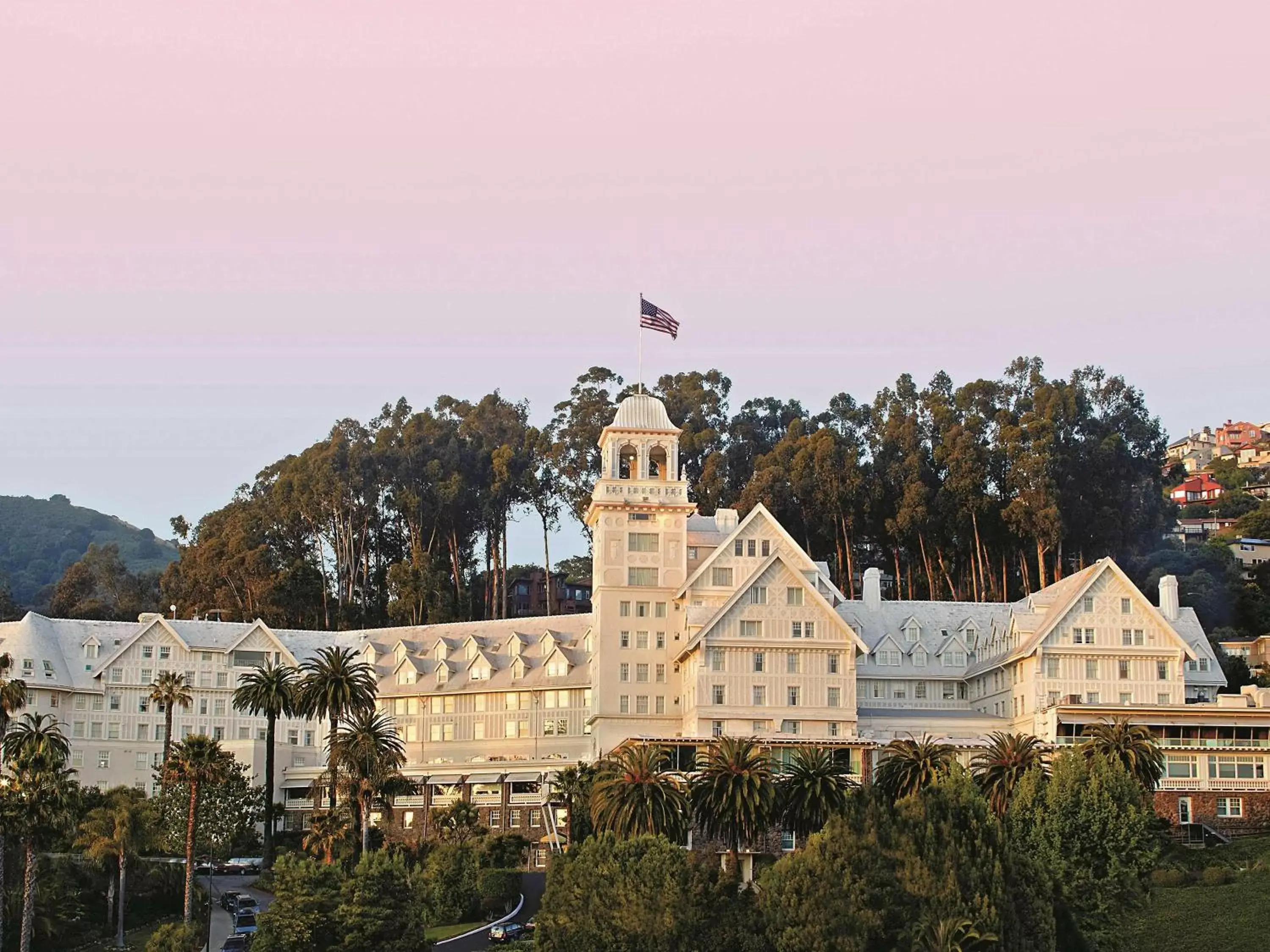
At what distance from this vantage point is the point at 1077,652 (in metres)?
101

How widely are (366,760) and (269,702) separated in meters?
11.2

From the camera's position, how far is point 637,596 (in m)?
106

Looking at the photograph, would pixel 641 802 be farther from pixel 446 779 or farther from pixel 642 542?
pixel 446 779

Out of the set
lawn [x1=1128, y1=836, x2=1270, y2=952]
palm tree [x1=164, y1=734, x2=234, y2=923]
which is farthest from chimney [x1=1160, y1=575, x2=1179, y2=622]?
palm tree [x1=164, y1=734, x2=234, y2=923]

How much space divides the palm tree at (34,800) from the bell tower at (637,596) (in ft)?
107

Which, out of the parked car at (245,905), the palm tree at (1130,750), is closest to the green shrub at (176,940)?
the parked car at (245,905)

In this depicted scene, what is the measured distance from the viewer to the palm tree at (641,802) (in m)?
77.3

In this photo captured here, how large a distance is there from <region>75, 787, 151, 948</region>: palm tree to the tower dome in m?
36.5

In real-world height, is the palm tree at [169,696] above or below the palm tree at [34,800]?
above

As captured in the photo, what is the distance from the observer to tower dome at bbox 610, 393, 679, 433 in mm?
109375

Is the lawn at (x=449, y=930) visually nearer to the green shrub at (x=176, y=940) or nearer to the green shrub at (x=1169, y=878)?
the green shrub at (x=176, y=940)

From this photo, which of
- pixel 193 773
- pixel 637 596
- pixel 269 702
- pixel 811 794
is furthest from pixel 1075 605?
pixel 193 773

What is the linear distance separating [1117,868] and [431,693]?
5411cm

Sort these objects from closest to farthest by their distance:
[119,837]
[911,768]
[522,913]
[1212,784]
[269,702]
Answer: [911,768] → [522,913] → [119,837] → [1212,784] → [269,702]
